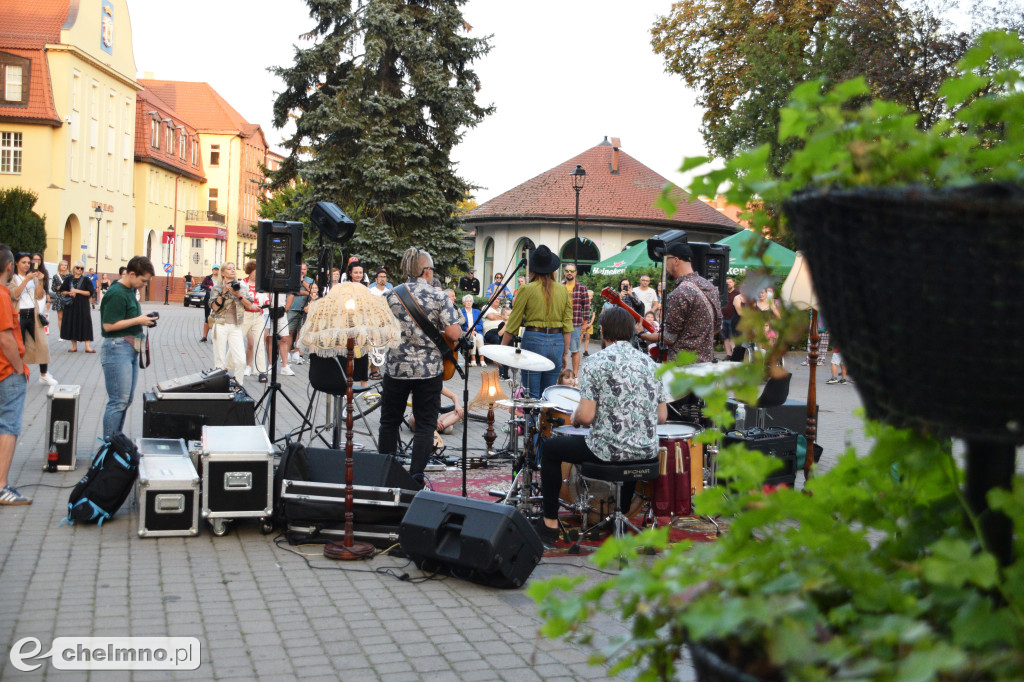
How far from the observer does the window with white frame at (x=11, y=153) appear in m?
47.0

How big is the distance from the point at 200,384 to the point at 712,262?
596cm

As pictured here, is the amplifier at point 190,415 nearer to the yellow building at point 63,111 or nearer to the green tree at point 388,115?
the green tree at point 388,115

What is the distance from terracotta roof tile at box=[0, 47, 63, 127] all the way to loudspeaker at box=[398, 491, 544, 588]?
4732cm

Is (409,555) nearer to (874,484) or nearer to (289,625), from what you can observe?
(289,625)

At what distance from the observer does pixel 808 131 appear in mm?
1476

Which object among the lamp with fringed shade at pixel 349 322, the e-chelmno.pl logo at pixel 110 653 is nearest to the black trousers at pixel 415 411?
the lamp with fringed shade at pixel 349 322

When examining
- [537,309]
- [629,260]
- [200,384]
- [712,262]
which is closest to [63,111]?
[629,260]

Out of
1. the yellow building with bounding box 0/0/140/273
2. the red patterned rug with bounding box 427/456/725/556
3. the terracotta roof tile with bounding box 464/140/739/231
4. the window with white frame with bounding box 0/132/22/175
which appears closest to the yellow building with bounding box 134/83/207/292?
the yellow building with bounding box 0/0/140/273

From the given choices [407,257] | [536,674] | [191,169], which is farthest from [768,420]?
[191,169]

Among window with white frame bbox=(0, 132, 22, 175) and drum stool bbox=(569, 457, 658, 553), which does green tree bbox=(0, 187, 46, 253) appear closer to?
window with white frame bbox=(0, 132, 22, 175)

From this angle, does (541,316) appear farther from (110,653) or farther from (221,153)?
(221,153)

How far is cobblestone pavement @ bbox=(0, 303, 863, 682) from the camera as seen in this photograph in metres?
4.61

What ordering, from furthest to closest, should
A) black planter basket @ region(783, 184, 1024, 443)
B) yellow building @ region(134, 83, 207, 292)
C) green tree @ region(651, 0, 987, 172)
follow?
yellow building @ region(134, 83, 207, 292), green tree @ region(651, 0, 987, 172), black planter basket @ region(783, 184, 1024, 443)

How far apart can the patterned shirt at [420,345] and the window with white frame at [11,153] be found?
46632mm
